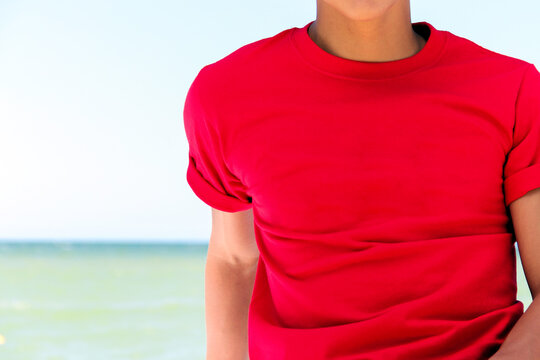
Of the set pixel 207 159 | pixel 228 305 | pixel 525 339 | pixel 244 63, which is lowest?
pixel 228 305

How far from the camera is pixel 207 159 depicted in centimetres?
90

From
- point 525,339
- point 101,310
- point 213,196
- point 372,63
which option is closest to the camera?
point 525,339

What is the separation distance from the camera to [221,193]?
91 cm

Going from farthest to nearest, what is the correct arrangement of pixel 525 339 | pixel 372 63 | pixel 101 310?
pixel 101 310 < pixel 372 63 < pixel 525 339

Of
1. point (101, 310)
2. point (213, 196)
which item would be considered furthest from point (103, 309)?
point (213, 196)

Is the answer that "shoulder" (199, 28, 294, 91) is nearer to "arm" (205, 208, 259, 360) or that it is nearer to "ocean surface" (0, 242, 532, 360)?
"arm" (205, 208, 259, 360)

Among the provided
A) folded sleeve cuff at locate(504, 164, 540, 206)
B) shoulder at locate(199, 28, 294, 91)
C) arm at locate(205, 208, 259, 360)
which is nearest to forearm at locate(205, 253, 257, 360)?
arm at locate(205, 208, 259, 360)

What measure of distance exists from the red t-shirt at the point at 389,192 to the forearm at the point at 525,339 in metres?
0.04

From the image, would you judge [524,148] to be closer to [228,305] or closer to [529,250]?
[529,250]

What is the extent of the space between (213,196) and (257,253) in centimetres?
13

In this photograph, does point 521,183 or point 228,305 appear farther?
point 228,305

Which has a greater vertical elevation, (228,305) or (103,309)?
(228,305)

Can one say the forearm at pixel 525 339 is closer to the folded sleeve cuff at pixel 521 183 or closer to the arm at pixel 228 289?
the folded sleeve cuff at pixel 521 183

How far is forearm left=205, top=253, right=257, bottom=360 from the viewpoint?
102 centimetres
